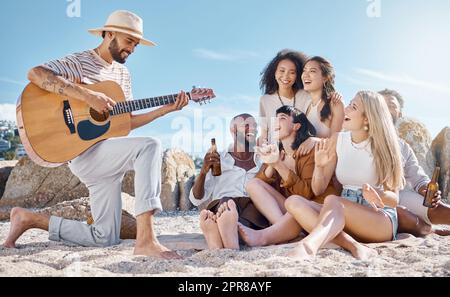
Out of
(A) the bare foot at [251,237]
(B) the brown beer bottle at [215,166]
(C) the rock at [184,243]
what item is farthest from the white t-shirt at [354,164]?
(C) the rock at [184,243]

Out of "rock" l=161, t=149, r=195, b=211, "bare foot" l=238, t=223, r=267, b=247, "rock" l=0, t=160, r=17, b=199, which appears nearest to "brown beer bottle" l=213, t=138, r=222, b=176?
"bare foot" l=238, t=223, r=267, b=247

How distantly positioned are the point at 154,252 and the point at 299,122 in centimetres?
161

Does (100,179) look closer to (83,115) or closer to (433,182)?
(83,115)

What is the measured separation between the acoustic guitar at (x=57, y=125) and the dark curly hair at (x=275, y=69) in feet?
4.94

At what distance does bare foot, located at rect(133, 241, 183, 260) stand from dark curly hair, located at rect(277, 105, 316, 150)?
1.35m

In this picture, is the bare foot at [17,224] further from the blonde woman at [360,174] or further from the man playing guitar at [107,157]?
the blonde woman at [360,174]

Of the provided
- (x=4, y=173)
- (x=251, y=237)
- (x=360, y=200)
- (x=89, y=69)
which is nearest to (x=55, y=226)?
(x=89, y=69)

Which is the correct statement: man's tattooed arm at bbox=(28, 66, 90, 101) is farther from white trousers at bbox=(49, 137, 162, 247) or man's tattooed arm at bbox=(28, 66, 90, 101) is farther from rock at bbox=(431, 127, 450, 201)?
rock at bbox=(431, 127, 450, 201)

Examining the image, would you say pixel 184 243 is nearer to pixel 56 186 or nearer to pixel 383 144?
pixel 383 144

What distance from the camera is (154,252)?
11.8 feet

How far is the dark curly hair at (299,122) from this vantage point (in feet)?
14.1
